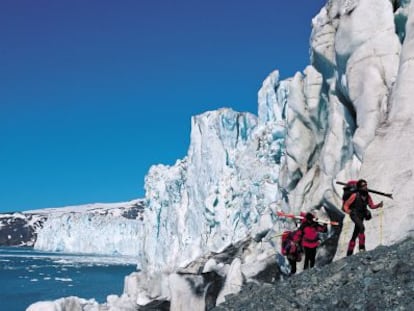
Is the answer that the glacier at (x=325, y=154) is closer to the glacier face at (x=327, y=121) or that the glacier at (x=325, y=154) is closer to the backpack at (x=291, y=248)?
the glacier face at (x=327, y=121)

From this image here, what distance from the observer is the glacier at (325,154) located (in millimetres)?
12320

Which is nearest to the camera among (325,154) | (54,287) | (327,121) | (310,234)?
(310,234)

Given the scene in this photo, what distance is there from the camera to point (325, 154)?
57.8ft

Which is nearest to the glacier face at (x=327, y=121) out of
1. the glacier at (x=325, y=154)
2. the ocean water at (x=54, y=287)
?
the glacier at (x=325, y=154)

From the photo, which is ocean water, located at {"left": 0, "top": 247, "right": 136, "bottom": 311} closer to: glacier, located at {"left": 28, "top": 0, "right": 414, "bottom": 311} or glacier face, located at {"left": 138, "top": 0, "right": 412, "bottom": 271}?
glacier, located at {"left": 28, "top": 0, "right": 414, "bottom": 311}

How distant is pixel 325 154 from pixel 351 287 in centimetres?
1026

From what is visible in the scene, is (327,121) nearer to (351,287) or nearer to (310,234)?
(310,234)

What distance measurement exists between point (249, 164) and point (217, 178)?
7607 millimetres

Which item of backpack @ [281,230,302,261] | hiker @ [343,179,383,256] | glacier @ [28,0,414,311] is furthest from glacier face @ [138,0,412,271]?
backpack @ [281,230,302,261]

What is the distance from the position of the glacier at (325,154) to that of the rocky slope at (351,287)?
8.47 feet

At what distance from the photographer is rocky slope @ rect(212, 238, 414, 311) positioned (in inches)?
277

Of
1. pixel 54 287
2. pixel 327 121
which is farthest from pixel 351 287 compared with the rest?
pixel 54 287

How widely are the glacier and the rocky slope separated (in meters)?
2.58

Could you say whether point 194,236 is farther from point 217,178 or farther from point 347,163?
point 347,163
